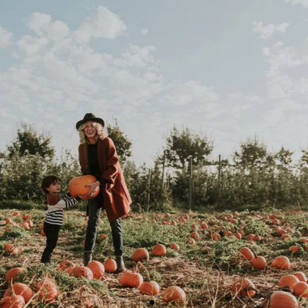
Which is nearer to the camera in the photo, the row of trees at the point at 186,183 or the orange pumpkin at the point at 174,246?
the orange pumpkin at the point at 174,246

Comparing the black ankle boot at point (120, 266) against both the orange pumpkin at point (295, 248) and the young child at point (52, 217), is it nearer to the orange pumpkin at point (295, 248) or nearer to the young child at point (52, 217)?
the young child at point (52, 217)

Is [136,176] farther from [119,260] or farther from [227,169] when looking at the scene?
[119,260]

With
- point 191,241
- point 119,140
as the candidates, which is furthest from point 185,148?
point 191,241

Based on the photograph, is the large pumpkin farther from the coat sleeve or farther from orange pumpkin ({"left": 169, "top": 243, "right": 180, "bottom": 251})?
orange pumpkin ({"left": 169, "top": 243, "right": 180, "bottom": 251})

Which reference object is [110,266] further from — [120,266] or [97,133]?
[97,133]

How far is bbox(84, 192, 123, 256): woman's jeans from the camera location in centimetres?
371

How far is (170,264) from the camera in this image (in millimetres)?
3920

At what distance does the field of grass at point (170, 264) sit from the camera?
7.35 ft

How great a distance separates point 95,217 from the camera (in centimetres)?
379

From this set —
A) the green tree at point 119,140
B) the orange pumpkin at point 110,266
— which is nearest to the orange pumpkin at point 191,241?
the orange pumpkin at point 110,266

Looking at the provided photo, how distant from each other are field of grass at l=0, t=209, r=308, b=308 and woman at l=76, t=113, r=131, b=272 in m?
0.41

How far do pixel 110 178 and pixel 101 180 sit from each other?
117 mm

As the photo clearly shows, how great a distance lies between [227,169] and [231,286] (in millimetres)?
14189

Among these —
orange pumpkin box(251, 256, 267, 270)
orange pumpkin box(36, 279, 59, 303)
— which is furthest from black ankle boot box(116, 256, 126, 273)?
orange pumpkin box(36, 279, 59, 303)
